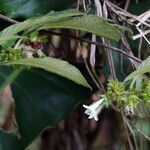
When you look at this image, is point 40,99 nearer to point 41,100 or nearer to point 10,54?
point 41,100

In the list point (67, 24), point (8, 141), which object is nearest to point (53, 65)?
point (67, 24)

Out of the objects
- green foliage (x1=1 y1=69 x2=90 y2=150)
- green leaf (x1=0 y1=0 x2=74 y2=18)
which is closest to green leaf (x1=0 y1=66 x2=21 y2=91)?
green foliage (x1=1 y1=69 x2=90 y2=150)

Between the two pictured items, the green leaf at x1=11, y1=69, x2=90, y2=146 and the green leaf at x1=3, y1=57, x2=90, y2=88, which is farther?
the green leaf at x1=11, y1=69, x2=90, y2=146

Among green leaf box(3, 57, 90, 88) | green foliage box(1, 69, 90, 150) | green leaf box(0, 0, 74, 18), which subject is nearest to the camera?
green leaf box(3, 57, 90, 88)

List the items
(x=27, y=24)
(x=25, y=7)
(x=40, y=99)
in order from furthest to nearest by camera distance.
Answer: (x=40, y=99)
(x=25, y=7)
(x=27, y=24)

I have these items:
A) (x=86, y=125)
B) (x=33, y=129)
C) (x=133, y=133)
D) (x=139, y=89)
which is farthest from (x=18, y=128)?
(x=86, y=125)

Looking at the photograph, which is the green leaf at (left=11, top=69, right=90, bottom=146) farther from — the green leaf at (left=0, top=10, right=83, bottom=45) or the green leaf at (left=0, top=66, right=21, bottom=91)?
the green leaf at (left=0, top=10, right=83, bottom=45)
